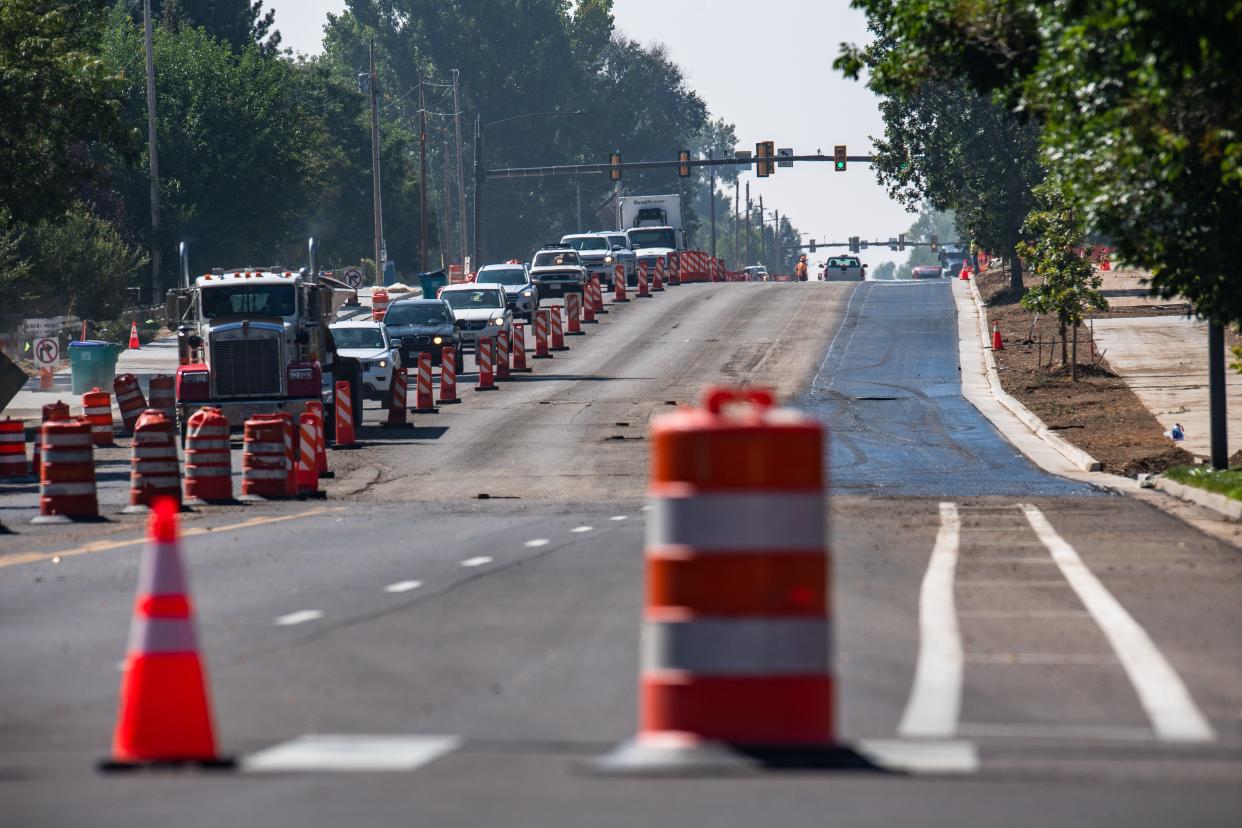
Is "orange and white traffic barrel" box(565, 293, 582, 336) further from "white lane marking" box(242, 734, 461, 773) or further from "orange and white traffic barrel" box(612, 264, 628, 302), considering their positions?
"white lane marking" box(242, 734, 461, 773)

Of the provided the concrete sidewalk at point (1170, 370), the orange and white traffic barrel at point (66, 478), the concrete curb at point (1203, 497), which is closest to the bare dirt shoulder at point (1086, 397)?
the concrete sidewalk at point (1170, 370)

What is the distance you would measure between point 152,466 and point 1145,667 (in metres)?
14.3

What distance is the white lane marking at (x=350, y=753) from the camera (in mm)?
6398

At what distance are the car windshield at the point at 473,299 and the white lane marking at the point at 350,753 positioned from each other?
42.9m

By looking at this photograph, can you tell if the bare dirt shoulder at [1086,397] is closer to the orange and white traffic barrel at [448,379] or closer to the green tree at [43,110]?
the orange and white traffic barrel at [448,379]

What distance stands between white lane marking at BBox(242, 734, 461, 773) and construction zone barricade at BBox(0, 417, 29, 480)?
20057 millimetres

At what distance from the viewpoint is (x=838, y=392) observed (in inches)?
1623

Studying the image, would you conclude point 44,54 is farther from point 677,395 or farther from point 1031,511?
point 1031,511

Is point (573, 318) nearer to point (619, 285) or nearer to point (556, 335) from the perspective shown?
point (556, 335)

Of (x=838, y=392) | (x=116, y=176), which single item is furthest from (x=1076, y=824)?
(x=116, y=176)

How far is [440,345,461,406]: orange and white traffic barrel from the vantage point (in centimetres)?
3888

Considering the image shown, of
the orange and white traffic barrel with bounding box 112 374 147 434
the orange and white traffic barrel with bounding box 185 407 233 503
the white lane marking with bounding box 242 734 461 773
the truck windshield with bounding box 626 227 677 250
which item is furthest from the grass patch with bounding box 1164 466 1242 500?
the truck windshield with bounding box 626 227 677 250

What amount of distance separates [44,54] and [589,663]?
29.4m

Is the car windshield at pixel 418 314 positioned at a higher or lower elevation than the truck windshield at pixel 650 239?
lower
